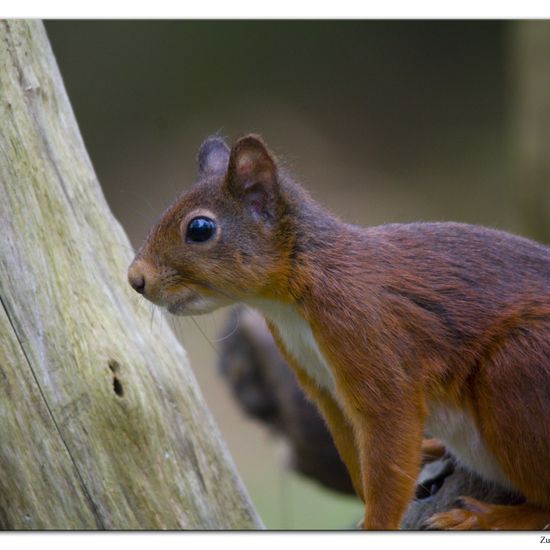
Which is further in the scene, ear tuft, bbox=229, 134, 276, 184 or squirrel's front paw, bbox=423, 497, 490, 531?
squirrel's front paw, bbox=423, 497, 490, 531

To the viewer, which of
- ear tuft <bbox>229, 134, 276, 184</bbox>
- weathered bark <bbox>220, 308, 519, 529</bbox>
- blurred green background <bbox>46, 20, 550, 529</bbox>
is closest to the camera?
ear tuft <bbox>229, 134, 276, 184</bbox>

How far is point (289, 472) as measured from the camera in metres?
5.01

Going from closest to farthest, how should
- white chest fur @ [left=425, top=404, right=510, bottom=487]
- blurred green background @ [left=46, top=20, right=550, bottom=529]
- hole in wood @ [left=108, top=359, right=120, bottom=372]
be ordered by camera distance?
white chest fur @ [left=425, top=404, right=510, bottom=487] → hole in wood @ [left=108, top=359, right=120, bottom=372] → blurred green background @ [left=46, top=20, right=550, bottom=529]

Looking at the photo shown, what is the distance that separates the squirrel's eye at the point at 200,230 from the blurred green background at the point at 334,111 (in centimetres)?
124

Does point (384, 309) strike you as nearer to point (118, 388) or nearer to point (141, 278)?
point (141, 278)

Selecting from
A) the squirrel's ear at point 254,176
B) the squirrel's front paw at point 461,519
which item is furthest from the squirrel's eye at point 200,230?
the squirrel's front paw at point 461,519

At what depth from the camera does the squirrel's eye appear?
2631 millimetres

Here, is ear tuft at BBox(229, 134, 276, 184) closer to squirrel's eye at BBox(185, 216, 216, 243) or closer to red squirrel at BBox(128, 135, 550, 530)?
red squirrel at BBox(128, 135, 550, 530)

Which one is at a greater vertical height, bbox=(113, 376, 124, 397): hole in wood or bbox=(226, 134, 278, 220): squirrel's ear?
bbox=(226, 134, 278, 220): squirrel's ear

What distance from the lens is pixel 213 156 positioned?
288 centimetres

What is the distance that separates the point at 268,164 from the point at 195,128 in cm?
272

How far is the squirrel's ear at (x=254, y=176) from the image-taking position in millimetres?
2564

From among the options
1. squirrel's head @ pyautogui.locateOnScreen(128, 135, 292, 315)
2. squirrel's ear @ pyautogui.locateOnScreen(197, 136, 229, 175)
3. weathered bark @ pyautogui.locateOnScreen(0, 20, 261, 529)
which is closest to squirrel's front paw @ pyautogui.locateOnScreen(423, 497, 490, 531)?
weathered bark @ pyautogui.locateOnScreen(0, 20, 261, 529)

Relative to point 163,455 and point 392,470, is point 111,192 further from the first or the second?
point 392,470
